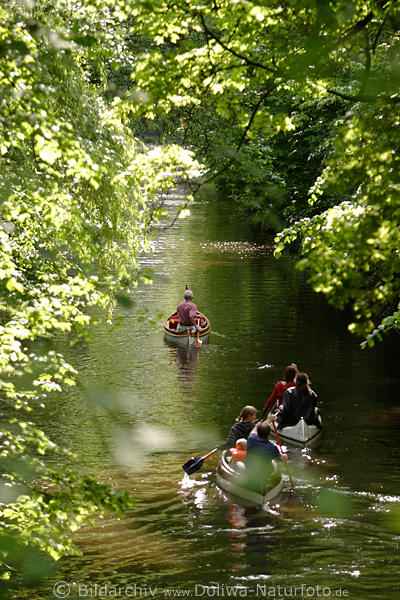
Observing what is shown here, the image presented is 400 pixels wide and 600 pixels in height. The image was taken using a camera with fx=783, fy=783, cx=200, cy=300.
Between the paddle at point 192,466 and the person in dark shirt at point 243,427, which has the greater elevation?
the person in dark shirt at point 243,427

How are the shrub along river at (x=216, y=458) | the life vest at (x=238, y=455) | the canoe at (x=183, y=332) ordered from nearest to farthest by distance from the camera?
the shrub along river at (x=216, y=458), the life vest at (x=238, y=455), the canoe at (x=183, y=332)

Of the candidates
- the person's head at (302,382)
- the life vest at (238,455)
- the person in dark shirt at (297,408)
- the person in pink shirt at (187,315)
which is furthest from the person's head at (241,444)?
the person in pink shirt at (187,315)

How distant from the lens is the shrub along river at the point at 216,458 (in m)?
9.51

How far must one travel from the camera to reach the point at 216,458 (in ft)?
46.6

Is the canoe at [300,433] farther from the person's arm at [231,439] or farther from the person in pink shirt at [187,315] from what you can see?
the person in pink shirt at [187,315]

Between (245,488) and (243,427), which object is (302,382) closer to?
(243,427)

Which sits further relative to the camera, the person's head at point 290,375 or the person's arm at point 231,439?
the person's head at point 290,375

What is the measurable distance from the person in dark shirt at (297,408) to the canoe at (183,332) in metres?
8.06

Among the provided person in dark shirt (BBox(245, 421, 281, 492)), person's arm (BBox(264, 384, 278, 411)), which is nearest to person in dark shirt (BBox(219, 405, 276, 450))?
person in dark shirt (BBox(245, 421, 281, 492))

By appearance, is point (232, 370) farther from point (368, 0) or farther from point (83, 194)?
point (368, 0)

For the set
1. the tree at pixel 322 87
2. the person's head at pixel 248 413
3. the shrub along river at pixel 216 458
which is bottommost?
the shrub along river at pixel 216 458

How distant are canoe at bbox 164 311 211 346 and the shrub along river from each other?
0.37 metres

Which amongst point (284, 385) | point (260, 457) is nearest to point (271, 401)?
point (284, 385)

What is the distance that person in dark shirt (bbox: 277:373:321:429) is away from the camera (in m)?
14.5
